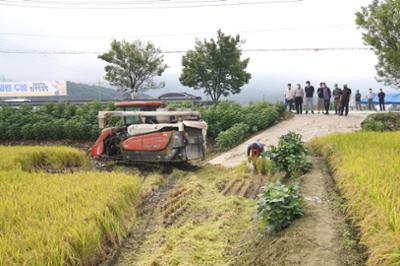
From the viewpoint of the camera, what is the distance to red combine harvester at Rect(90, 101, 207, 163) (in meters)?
11.4

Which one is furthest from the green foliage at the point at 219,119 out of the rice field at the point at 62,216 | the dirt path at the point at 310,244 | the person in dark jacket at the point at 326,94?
the dirt path at the point at 310,244

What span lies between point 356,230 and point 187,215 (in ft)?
10.6

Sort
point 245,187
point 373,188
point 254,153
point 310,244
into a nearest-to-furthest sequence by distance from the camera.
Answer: point 310,244 < point 373,188 < point 245,187 < point 254,153

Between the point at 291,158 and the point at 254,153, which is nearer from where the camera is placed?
the point at 291,158

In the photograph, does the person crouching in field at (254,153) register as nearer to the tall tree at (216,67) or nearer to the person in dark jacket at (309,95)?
the person in dark jacket at (309,95)

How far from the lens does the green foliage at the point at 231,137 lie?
15328 mm

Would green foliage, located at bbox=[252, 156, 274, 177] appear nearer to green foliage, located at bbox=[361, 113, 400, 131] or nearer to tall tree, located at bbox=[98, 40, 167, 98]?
green foliage, located at bbox=[361, 113, 400, 131]

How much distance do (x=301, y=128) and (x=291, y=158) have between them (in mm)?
8108

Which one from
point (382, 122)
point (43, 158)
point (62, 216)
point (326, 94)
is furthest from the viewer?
point (326, 94)

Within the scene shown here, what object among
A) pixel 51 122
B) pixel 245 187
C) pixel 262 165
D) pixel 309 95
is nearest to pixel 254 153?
pixel 262 165

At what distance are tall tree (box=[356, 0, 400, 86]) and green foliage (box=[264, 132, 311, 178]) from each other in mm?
7273

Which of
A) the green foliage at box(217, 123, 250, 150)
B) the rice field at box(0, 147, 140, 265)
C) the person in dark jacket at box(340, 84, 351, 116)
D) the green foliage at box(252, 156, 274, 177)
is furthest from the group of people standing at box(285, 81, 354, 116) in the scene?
the rice field at box(0, 147, 140, 265)

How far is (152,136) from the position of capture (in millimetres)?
11477

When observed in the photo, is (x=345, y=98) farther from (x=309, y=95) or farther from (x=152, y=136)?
(x=152, y=136)
